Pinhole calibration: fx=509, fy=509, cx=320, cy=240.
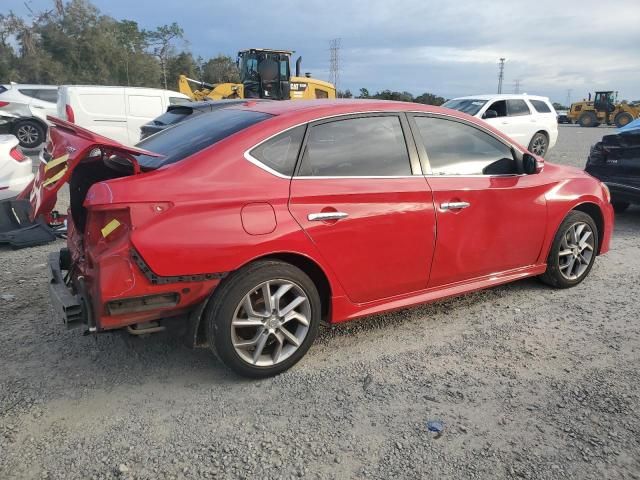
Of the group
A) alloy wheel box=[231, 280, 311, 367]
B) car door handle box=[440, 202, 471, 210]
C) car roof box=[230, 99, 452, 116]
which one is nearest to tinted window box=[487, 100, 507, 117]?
car roof box=[230, 99, 452, 116]

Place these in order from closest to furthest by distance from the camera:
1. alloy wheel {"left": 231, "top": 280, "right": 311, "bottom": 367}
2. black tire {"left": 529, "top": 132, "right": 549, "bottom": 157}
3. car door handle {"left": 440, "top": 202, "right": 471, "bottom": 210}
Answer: alloy wheel {"left": 231, "top": 280, "right": 311, "bottom": 367}
car door handle {"left": 440, "top": 202, "right": 471, "bottom": 210}
black tire {"left": 529, "top": 132, "right": 549, "bottom": 157}

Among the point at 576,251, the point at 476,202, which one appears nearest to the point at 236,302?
the point at 476,202

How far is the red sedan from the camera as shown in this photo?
→ 2686mm

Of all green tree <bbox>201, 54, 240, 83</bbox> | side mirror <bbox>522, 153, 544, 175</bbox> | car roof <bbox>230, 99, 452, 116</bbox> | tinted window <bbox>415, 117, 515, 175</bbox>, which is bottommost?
side mirror <bbox>522, 153, 544, 175</bbox>

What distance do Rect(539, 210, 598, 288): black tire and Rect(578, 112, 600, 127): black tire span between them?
37648 millimetres

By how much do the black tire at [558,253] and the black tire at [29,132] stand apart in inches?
549

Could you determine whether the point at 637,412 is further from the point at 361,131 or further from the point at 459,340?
the point at 361,131

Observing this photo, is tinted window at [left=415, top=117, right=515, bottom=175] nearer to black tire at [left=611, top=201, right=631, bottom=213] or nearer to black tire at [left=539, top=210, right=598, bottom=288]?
black tire at [left=539, top=210, right=598, bottom=288]

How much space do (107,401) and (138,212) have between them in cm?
112

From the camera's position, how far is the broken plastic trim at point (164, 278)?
261 centimetres

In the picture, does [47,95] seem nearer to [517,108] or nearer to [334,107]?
[517,108]

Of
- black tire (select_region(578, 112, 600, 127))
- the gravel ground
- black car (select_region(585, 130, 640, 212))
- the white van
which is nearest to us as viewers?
the gravel ground

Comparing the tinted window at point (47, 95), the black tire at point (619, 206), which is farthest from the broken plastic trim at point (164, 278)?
the tinted window at point (47, 95)

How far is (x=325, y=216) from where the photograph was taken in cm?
309
